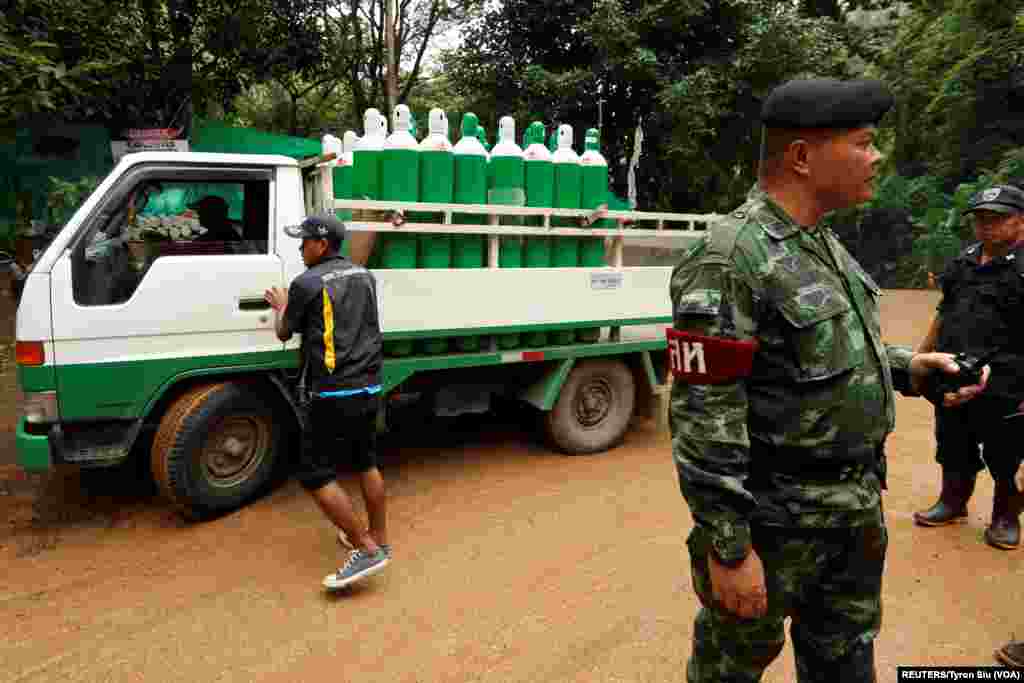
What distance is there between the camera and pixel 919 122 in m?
15.4

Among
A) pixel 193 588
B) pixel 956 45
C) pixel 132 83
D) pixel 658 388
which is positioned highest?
pixel 956 45

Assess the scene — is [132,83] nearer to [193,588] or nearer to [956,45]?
[193,588]

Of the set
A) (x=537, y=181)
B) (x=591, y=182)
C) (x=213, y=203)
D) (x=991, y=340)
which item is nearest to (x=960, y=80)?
(x=591, y=182)

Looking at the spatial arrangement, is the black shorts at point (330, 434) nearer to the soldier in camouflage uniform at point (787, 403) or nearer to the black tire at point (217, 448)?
the black tire at point (217, 448)

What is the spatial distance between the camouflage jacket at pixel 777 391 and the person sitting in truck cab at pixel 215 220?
2.87 meters

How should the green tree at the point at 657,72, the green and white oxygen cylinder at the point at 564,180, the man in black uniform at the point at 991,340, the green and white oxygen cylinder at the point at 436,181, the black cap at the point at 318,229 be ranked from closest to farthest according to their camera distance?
the black cap at the point at 318,229, the man in black uniform at the point at 991,340, the green and white oxygen cylinder at the point at 436,181, the green and white oxygen cylinder at the point at 564,180, the green tree at the point at 657,72

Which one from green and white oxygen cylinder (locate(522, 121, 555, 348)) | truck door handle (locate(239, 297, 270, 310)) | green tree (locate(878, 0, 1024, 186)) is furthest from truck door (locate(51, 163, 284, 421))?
green tree (locate(878, 0, 1024, 186))

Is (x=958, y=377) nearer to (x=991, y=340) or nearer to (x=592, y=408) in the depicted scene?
(x=991, y=340)

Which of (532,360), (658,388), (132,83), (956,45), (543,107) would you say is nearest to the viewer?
(532,360)

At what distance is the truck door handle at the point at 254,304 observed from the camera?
142 inches

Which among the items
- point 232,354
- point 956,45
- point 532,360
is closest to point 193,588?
point 232,354

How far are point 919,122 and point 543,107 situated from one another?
33.5 ft

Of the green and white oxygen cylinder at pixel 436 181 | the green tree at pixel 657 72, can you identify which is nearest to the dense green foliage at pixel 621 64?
the green tree at pixel 657 72

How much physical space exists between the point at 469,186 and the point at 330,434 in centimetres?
170
